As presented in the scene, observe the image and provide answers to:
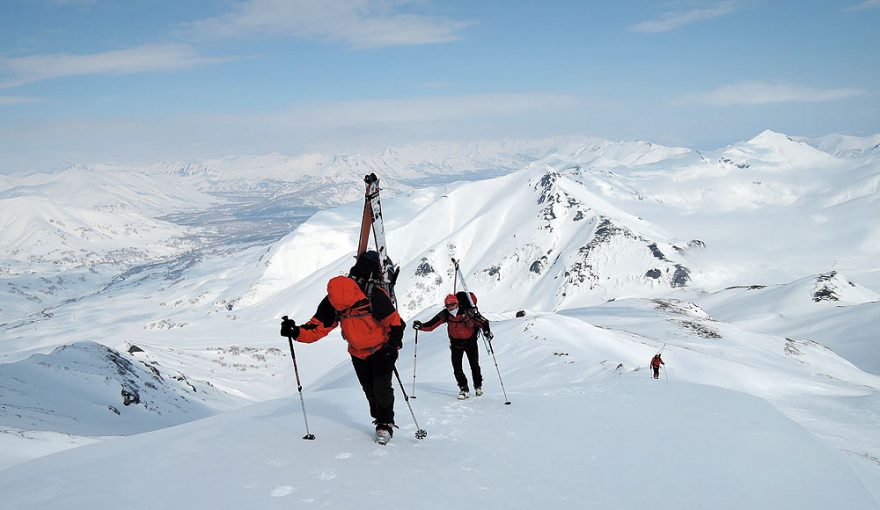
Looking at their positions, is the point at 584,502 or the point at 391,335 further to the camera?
the point at 391,335

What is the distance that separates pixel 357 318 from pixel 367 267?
95 centimetres

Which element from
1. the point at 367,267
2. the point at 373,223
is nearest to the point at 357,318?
the point at 367,267

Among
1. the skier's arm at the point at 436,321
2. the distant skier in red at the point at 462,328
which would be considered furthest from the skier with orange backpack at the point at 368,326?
the distant skier in red at the point at 462,328

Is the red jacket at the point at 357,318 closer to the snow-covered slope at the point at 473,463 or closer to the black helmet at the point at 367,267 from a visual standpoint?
the black helmet at the point at 367,267

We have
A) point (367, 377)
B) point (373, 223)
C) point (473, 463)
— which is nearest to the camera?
point (473, 463)

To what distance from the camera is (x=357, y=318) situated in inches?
360

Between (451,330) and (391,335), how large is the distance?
513cm

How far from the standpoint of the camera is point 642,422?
11.0m

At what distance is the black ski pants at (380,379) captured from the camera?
9.37 meters

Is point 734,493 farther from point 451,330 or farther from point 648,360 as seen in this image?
point 648,360

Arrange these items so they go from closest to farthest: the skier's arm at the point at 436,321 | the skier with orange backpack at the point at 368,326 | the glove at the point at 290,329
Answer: the skier with orange backpack at the point at 368,326 → the glove at the point at 290,329 → the skier's arm at the point at 436,321

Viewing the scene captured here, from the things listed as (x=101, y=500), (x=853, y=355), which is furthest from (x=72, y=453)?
(x=853, y=355)

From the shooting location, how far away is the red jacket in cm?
892

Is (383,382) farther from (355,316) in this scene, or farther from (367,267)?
(367,267)
